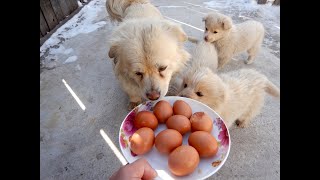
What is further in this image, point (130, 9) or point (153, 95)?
point (130, 9)

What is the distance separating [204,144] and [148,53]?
0.87 metres

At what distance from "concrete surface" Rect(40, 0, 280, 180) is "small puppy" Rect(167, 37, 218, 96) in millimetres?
643

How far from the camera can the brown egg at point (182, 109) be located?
1.71m

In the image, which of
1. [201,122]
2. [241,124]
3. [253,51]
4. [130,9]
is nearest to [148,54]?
[201,122]

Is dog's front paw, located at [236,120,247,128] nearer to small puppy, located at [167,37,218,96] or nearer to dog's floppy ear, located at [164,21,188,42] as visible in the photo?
small puppy, located at [167,37,218,96]

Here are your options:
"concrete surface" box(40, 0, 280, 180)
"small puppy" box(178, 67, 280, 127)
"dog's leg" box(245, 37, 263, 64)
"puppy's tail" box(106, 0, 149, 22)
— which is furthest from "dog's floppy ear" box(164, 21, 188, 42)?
"dog's leg" box(245, 37, 263, 64)

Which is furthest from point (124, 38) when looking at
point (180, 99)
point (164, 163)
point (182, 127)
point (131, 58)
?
point (164, 163)

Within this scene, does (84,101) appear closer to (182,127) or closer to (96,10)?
(182,127)

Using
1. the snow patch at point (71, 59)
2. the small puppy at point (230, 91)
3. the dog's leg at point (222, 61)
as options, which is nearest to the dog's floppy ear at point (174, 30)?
the small puppy at point (230, 91)

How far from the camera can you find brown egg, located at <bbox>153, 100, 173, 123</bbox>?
1696 mm

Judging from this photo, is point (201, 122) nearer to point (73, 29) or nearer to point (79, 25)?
point (73, 29)

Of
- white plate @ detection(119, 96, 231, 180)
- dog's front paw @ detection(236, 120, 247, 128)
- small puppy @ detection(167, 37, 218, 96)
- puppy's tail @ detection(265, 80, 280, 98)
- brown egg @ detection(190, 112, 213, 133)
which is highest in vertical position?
brown egg @ detection(190, 112, 213, 133)

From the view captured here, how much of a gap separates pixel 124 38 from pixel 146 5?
142 centimetres

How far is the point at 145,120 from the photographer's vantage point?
1.62 m
